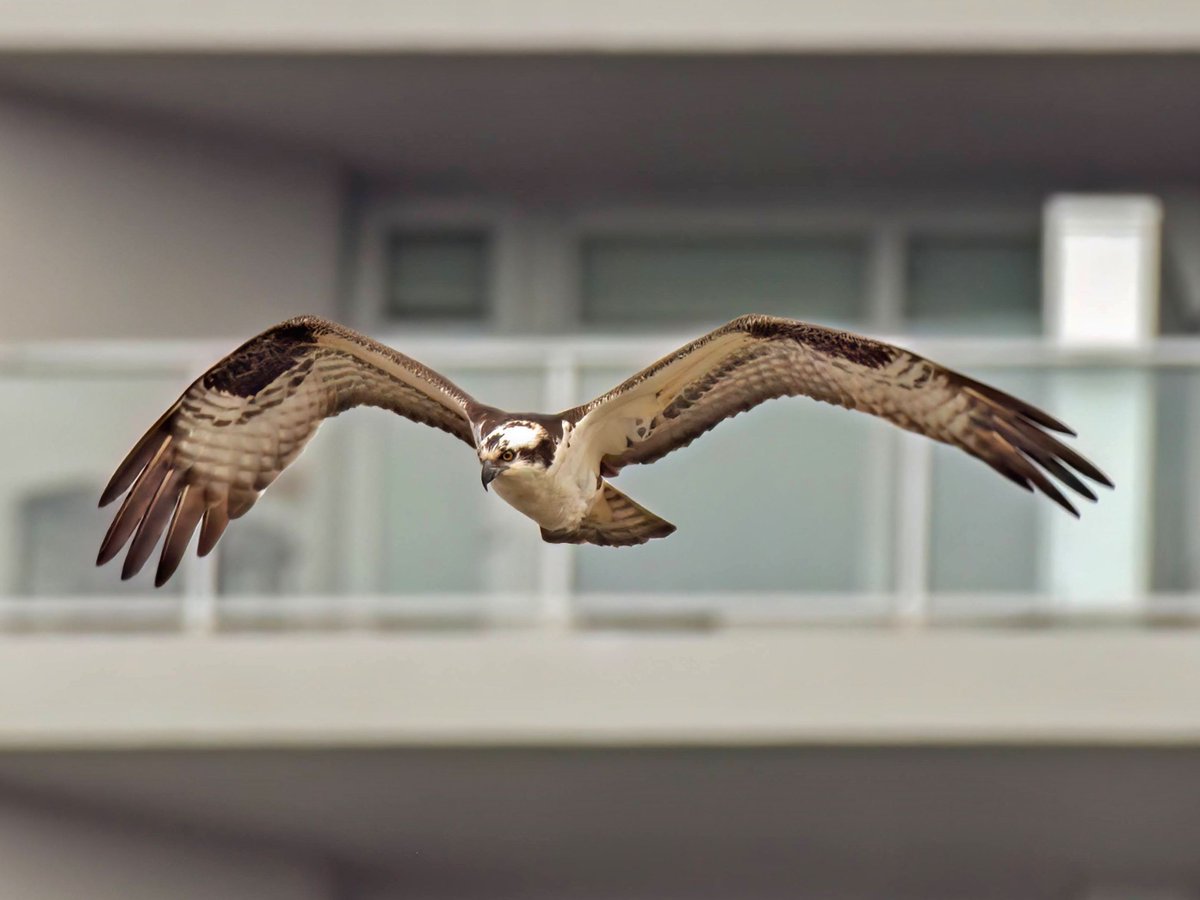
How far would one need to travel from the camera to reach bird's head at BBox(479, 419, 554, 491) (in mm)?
4410

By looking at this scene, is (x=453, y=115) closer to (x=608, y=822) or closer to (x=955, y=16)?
(x=955, y=16)

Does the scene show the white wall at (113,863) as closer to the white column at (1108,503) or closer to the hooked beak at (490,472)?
the white column at (1108,503)

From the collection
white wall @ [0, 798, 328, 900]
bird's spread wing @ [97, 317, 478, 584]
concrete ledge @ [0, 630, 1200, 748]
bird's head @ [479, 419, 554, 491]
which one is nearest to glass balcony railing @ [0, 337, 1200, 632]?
concrete ledge @ [0, 630, 1200, 748]

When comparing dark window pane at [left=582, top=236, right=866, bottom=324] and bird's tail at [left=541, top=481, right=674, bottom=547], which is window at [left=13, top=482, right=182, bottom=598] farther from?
bird's tail at [left=541, top=481, right=674, bottom=547]

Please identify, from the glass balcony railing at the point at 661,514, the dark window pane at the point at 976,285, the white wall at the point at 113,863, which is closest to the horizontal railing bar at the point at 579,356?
the glass balcony railing at the point at 661,514

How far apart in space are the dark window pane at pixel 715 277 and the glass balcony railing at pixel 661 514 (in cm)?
166

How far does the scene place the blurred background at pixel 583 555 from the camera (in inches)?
257

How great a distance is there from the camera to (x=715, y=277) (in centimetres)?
863

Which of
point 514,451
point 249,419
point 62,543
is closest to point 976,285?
point 62,543

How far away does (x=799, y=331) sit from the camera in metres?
4.60

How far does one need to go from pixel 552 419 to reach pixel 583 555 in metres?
2.26

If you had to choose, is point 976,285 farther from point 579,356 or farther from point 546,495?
point 546,495

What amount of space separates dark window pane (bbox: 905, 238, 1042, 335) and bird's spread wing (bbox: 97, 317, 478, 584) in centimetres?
369

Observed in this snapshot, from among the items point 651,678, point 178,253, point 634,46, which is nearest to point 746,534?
point 651,678
